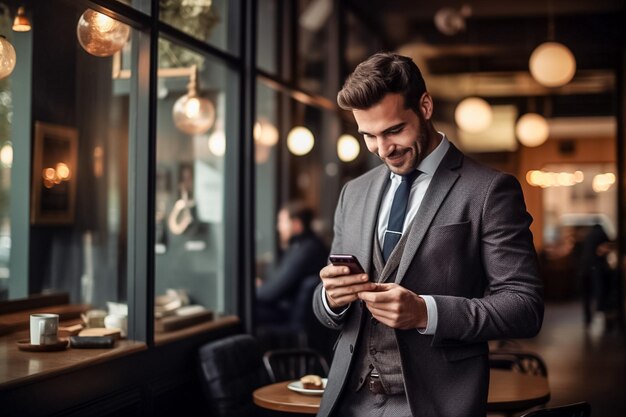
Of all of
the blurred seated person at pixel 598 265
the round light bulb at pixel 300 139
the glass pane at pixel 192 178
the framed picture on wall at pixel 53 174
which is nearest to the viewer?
the glass pane at pixel 192 178

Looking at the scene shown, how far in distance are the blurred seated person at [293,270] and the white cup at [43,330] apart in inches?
134

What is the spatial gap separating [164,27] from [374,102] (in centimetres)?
228

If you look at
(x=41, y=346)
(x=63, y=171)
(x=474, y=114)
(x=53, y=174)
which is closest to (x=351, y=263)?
(x=41, y=346)

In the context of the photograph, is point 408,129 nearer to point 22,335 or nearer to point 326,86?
point 22,335

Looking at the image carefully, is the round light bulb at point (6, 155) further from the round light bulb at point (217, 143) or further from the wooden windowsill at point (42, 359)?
Result: the wooden windowsill at point (42, 359)

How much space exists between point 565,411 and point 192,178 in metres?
3.65

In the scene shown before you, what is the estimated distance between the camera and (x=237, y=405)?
13.2 feet

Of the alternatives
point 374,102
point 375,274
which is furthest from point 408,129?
point 375,274

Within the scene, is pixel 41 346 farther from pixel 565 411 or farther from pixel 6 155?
pixel 565 411

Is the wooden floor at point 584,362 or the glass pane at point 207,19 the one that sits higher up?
the glass pane at point 207,19

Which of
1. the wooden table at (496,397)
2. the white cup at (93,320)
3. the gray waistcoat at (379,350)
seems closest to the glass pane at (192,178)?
the white cup at (93,320)

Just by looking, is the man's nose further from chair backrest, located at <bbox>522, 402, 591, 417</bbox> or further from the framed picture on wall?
the framed picture on wall

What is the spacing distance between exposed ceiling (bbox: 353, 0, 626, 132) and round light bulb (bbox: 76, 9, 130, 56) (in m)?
5.39

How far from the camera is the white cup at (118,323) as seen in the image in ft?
13.3
